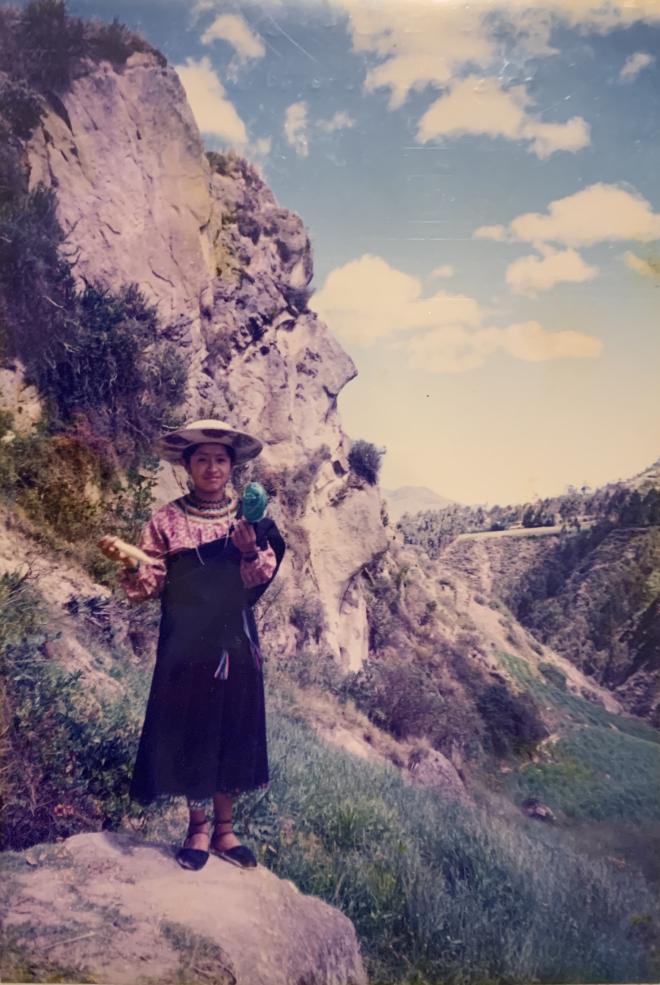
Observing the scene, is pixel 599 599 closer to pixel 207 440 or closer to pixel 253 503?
pixel 253 503

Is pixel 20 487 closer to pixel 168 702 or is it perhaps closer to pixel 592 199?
pixel 168 702

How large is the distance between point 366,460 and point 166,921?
3.07 m

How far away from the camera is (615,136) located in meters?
4.93

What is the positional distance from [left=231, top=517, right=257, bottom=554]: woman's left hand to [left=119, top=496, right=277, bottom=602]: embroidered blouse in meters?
0.04

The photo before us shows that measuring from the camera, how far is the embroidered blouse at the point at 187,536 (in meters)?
3.88

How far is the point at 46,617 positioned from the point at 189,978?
2084 mm

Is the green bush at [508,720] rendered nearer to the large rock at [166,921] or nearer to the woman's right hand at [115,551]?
the large rock at [166,921]

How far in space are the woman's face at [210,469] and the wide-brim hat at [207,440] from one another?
5 cm

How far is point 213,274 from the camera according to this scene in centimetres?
533

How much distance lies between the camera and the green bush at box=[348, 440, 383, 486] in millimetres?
4965

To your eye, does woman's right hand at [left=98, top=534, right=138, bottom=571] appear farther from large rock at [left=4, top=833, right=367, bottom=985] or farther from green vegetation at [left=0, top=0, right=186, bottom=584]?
large rock at [left=4, top=833, right=367, bottom=985]

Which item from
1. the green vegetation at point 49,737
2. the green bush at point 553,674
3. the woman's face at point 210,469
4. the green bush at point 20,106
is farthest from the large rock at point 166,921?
the green bush at point 20,106

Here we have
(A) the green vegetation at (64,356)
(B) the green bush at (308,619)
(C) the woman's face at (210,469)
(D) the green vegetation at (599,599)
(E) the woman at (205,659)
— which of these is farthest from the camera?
(D) the green vegetation at (599,599)

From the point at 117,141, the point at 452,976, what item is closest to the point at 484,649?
the point at 452,976
